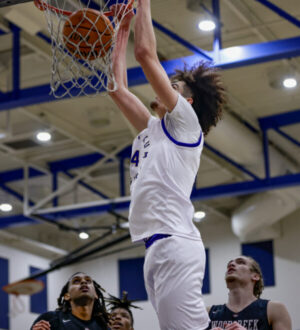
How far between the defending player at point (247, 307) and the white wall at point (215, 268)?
35.6 ft

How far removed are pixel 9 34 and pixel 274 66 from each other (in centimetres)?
430

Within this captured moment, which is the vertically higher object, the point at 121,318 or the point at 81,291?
the point at 81,291

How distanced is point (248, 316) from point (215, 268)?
499 inches

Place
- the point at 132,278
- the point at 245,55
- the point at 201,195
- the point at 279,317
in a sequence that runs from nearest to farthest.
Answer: the point at 279,317 → the point at 245,55 → the point at 201,195 → the point at 132,278

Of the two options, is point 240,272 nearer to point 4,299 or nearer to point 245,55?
point 245,55

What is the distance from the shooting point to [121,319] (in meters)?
7.87

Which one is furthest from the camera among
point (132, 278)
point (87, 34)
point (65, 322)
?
point (132, 278)

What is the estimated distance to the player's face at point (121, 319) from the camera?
25.4 feet

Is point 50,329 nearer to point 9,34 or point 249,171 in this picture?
point 9,34

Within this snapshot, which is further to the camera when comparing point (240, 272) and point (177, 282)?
point (240, 272)

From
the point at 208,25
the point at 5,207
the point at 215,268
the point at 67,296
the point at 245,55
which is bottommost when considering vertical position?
the point at 67,296

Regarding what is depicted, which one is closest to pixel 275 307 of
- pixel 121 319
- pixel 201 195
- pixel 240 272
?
pixel 240 272

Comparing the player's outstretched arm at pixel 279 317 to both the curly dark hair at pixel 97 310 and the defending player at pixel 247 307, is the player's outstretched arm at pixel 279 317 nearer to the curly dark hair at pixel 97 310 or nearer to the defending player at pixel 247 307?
the defending player at pixel 247 307

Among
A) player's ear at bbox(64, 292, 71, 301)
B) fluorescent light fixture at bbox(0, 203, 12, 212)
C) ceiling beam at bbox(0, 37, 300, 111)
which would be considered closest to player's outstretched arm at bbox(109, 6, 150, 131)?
player's ear at bbox(64, 292, 71, 301)
